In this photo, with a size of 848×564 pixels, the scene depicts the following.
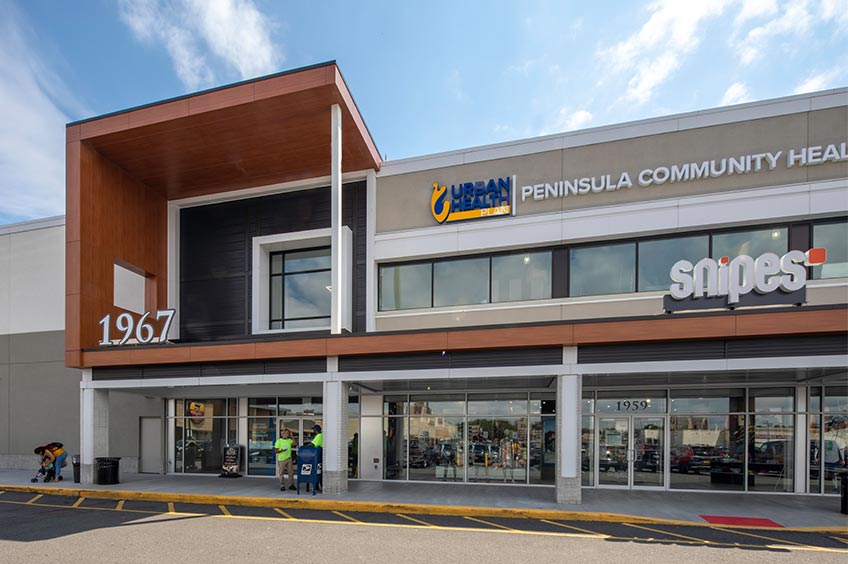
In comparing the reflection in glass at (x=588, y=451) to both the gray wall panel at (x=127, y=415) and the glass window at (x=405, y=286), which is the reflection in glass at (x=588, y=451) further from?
the gray wall panel at (x=127, y=415)

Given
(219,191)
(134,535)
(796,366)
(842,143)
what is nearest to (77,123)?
(219,191)

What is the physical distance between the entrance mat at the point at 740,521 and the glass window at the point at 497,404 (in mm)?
5442

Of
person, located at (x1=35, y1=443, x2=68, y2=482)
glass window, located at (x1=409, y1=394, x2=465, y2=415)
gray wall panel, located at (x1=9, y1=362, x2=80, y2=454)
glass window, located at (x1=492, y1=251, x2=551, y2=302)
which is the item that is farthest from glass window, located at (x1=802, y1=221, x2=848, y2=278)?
gray wall panel, located at (x1=9, y1=362, x2=80, y2=454)

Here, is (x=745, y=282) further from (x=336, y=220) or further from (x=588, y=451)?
(x=336, y=220)

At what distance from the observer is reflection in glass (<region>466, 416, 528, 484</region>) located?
14.6 m

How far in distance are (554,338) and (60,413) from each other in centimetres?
1826

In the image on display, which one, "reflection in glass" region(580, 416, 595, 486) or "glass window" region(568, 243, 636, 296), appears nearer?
"glass window" region(568, 243, 636, 296)

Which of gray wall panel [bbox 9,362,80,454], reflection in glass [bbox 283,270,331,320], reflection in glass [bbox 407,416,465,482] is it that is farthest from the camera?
gray wall panel [bbox 9,362,80,454]

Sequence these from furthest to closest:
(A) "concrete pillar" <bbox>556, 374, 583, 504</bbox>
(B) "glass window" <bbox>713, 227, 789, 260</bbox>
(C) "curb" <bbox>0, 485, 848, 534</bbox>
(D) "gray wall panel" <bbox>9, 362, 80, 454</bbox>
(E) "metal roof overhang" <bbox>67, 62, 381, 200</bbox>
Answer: (D) "gray wall panel" <bbox>9, 362, 80, 454</bbox> → (E) "metal roof overhang" <bbox>67, 62, 381, 200</bbox> → (B) "glass window" <bbox>713, 227, 789, 260</bbox> → (A) "concrete pillar" <bbox>556, 374, 583, 504</bbox> → (C) "curb" <bbox>0, 485, 848, 534</bbox>

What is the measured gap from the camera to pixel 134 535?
911cm

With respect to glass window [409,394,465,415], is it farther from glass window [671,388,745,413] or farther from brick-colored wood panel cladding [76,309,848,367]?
glass window [671,388,745,413]

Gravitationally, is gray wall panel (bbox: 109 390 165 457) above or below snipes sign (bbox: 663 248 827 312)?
below

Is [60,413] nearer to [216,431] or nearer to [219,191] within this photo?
[216,431]

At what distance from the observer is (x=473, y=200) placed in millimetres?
15039
